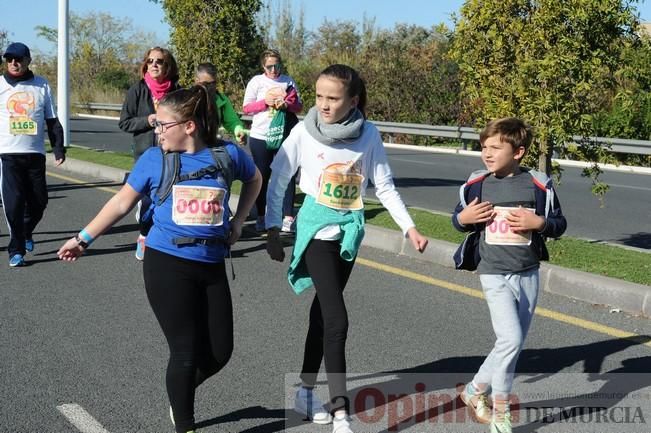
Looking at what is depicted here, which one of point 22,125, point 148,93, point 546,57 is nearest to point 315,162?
point 148,93

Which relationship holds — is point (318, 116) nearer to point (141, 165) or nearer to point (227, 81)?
point (141, 165)

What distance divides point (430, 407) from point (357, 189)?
1.19 meters

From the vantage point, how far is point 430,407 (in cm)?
489

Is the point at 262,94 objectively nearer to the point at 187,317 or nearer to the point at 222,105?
the point at 222,105

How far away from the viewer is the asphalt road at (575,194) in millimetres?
11219

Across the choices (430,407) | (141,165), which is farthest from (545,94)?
(141,165)

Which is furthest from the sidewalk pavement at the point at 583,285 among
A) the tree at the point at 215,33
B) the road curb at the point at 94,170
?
the tree at the point at 215,33

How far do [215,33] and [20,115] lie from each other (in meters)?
7.73

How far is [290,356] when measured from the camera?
5750mm

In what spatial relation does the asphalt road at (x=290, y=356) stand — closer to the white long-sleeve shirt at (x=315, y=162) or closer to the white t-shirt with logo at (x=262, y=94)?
the white long-sleeve shirt at (x=315, y=162)

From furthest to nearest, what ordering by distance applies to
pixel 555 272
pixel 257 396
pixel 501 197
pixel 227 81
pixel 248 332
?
pixel 227 81 < pixel 555 272 < pixel 248 332 < pixel 257 396 < pixel 501 197

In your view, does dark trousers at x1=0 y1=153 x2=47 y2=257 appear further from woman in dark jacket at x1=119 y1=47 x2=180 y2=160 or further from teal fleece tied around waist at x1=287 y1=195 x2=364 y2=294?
teal fleece tied around waist at x1=287 y1=195 x2=364 y2=294

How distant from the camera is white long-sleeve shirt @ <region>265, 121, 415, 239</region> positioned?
15.7 feet

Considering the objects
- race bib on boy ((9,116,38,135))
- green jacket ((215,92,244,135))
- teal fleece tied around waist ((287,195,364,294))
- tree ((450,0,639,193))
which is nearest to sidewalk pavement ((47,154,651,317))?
tree ((450,0,639,193))
